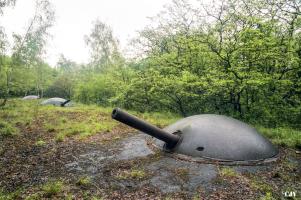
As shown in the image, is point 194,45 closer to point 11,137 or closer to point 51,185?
point 11,137

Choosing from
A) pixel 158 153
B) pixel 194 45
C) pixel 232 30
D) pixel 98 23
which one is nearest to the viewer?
pixel 158 153

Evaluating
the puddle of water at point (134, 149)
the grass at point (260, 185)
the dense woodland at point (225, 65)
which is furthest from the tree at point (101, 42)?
the grass at point (260, 185)

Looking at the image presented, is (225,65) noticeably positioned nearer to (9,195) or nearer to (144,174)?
(144,174)

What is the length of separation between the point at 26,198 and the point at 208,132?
5028mm

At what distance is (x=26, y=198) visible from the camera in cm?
524

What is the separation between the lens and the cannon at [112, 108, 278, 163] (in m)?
7.24

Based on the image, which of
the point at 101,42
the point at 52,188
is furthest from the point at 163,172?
the point at 101,42

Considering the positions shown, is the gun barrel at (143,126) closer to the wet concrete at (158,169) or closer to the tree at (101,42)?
the wet concrete at (158,169)

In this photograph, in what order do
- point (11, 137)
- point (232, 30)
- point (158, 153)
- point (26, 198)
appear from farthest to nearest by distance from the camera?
1. point (232, 30)
2. point (11, 137)
3. point (158, 153)
4. point (26, 198)

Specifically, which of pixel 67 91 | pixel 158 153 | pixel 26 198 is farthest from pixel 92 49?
pixel 26 198

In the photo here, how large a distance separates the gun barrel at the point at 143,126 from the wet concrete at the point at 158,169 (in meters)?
0.55

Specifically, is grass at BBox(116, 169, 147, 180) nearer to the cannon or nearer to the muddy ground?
the muddy ground

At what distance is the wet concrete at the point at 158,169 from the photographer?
6055 mm

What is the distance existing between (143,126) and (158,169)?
48.9 inches
